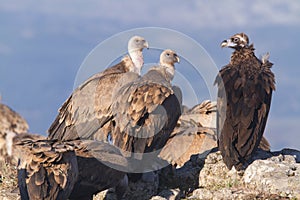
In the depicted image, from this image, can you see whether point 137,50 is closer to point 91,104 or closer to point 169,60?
point 169,60

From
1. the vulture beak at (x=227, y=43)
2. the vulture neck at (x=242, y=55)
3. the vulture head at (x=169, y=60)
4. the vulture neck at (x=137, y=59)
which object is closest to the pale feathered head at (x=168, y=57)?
the vulture head at (x=169, y=60)

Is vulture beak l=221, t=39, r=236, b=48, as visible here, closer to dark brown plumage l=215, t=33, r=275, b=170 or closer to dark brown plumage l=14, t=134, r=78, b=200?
dark brown plumage l=215, t=33, r=275, b=170

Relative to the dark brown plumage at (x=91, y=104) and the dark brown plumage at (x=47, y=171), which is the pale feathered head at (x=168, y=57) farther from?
the dark brown plumage at (x=47, y=171)

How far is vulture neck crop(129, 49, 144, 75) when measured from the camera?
18728 millimetres

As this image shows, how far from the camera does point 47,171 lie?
40.8 ft

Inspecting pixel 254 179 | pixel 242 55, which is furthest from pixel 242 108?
pixel 242 55

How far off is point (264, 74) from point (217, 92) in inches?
37.4

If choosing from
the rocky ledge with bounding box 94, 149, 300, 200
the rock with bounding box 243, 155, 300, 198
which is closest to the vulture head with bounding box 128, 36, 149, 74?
the rocky ledge with bounding box 94, 149, 300, 200

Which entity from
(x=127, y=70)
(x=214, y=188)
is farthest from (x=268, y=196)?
(x=127, y=70)

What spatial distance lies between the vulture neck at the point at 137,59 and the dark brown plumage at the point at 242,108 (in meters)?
2.67

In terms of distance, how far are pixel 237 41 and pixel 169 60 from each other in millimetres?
1447

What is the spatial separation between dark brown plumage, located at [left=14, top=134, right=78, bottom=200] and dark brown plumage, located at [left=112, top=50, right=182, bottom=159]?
214cm

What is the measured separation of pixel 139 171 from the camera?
47.8 feet

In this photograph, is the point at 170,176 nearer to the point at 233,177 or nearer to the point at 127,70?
the point at 233,177
